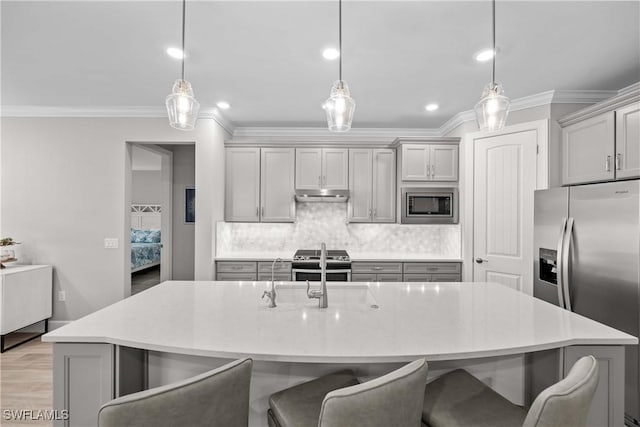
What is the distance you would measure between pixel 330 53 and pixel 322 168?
1965 mm

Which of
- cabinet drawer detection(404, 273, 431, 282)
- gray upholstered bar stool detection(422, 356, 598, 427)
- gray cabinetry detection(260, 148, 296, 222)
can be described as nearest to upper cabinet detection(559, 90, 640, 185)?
cabinet drawer detection(404, 273, 431, 282)

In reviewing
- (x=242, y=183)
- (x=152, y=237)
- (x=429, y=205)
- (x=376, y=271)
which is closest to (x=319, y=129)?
(x=242, y=183)

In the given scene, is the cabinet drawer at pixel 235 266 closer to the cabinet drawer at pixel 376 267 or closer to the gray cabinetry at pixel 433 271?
the cabinet drawer at pixel 376 267

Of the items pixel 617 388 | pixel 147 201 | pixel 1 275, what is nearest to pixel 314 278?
pixel 617 388

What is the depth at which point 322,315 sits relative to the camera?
171 cm

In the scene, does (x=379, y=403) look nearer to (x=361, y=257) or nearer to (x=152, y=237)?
(x=361, y=257)

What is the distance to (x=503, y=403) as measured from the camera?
4.26 feet

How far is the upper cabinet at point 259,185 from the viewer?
4.28m

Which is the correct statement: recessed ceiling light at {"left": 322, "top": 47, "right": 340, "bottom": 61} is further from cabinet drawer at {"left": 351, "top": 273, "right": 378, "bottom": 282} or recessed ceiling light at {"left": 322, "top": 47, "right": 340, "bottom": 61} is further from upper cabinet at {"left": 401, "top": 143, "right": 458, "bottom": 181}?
cabinet drawer at {"left": 351, "top": 273, "right": 378, "bottom": 282}

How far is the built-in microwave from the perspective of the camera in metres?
4.11

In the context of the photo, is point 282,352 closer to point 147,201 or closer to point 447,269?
point 447,269

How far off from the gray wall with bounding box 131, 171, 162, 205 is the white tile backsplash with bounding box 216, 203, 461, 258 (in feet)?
17.1

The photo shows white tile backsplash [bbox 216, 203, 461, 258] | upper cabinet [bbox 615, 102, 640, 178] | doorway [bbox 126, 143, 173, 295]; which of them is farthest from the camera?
doorway [bbox 126, 143, 173, 295]

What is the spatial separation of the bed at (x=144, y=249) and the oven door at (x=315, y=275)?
424 cm
